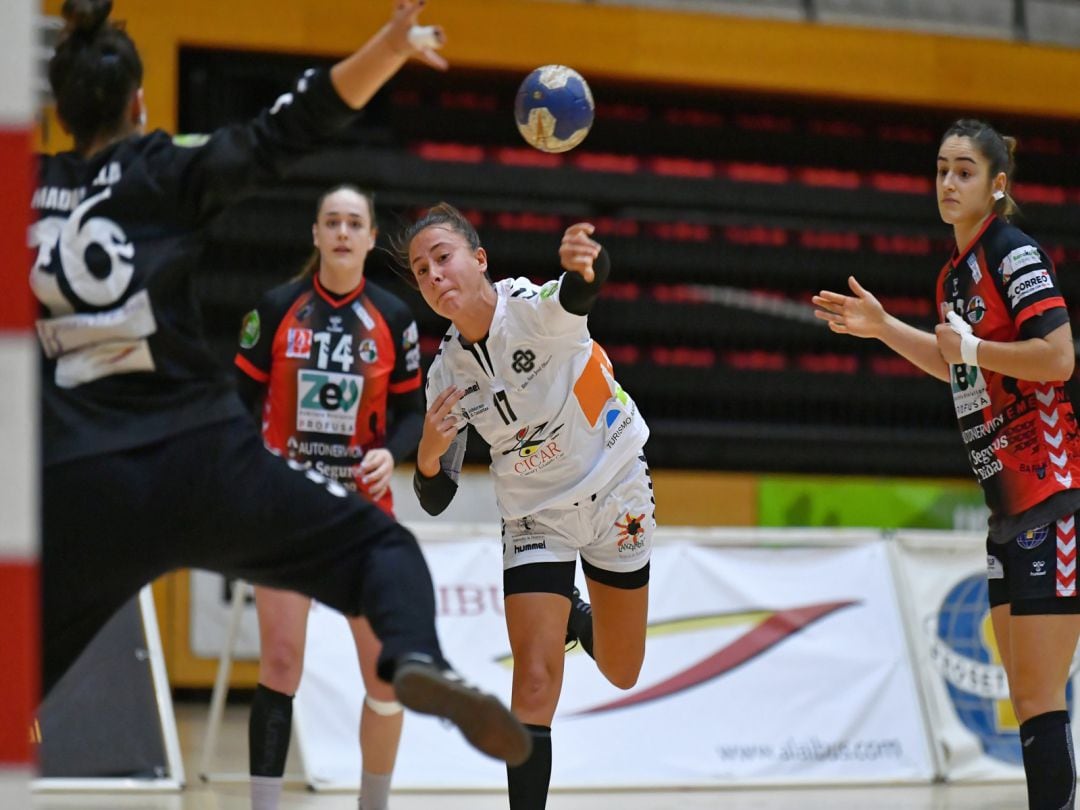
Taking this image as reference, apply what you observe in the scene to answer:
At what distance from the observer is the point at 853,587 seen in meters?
7.25

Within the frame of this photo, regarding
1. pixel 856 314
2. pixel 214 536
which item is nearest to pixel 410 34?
pixel 214 536

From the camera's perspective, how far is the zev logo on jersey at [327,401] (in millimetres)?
5148

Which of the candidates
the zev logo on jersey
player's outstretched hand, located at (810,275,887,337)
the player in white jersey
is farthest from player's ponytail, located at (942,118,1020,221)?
the zev logo on jersey

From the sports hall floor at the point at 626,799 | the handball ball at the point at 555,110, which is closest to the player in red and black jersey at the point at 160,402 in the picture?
the handball ball at the point at 555,110

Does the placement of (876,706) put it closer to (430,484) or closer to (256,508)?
(430,484)

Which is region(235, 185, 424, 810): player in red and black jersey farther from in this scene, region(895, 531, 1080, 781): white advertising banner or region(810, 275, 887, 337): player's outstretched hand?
region(895, 531, 1080, 781): white advertising banner

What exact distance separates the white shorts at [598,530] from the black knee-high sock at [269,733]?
111cm

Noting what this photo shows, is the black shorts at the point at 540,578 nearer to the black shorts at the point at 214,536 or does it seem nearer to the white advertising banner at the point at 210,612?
the black shorts at the point at 214,536

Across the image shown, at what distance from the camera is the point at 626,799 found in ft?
20.2

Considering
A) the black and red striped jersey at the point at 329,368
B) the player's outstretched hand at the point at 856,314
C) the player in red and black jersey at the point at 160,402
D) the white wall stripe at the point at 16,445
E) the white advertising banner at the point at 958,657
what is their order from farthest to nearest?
1. the white advertising banner at the point at 958,657
2. the black and red striped jersey at the point at 329,368
3. the player's outstretched hand at the point at 856,314
4. the player in red and black jersey at the point at 160,402
5. the white wall stripe at the point at 16,445

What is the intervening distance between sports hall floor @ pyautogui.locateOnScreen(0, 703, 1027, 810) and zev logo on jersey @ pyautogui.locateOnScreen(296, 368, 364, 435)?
5.34 ft

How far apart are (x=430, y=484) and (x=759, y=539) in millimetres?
3286

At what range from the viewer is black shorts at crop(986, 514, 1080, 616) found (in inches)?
161

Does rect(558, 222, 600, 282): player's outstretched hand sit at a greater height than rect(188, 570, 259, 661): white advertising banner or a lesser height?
greater
